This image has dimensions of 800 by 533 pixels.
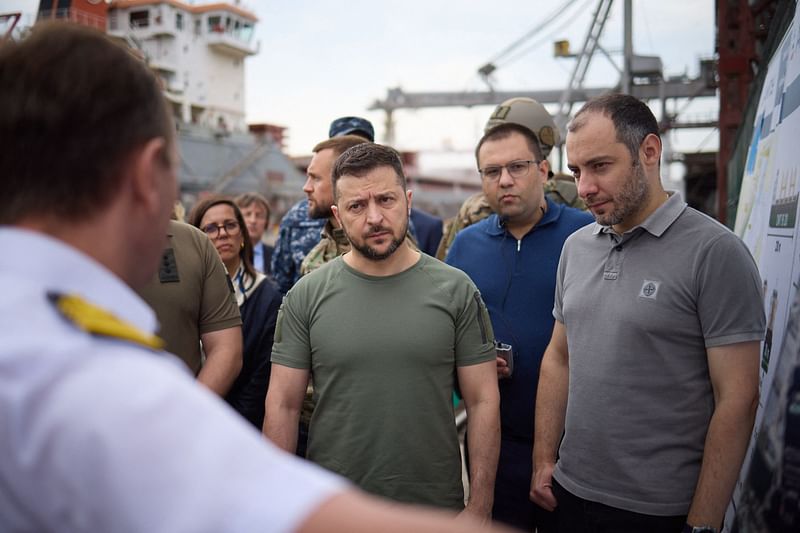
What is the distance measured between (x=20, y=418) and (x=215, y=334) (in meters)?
2.17

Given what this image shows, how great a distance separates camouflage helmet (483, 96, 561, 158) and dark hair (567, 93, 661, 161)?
67.2 inches

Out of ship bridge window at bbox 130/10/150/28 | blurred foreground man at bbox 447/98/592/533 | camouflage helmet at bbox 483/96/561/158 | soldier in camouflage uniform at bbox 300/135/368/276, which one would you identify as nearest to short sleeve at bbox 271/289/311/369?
blurred foreground man at bbox 447/98/592/533

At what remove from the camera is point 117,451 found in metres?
0.65

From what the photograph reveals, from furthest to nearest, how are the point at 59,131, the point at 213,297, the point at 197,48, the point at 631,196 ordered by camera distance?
the point at 197,48, the point at 213,297, the point at 631,196, the point at 59,131

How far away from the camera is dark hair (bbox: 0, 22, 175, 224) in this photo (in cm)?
83

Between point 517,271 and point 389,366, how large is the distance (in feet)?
3.50

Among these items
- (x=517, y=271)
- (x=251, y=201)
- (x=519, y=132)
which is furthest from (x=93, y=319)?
(x=251, y=201)

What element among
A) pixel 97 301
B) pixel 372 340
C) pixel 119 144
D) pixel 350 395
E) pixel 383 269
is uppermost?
pixel 119 144

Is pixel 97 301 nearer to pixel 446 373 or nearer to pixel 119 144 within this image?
pixel 119 144

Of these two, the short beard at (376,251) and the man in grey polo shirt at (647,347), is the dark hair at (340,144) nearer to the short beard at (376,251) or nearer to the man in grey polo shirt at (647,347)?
the short beard at (376,251)

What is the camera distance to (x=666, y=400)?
7.01 ft

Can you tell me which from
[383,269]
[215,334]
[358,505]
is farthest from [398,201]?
[358,505]

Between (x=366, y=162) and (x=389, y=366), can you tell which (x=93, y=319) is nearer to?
(x=389, y=366)

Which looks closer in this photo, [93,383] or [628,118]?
[93,383]
